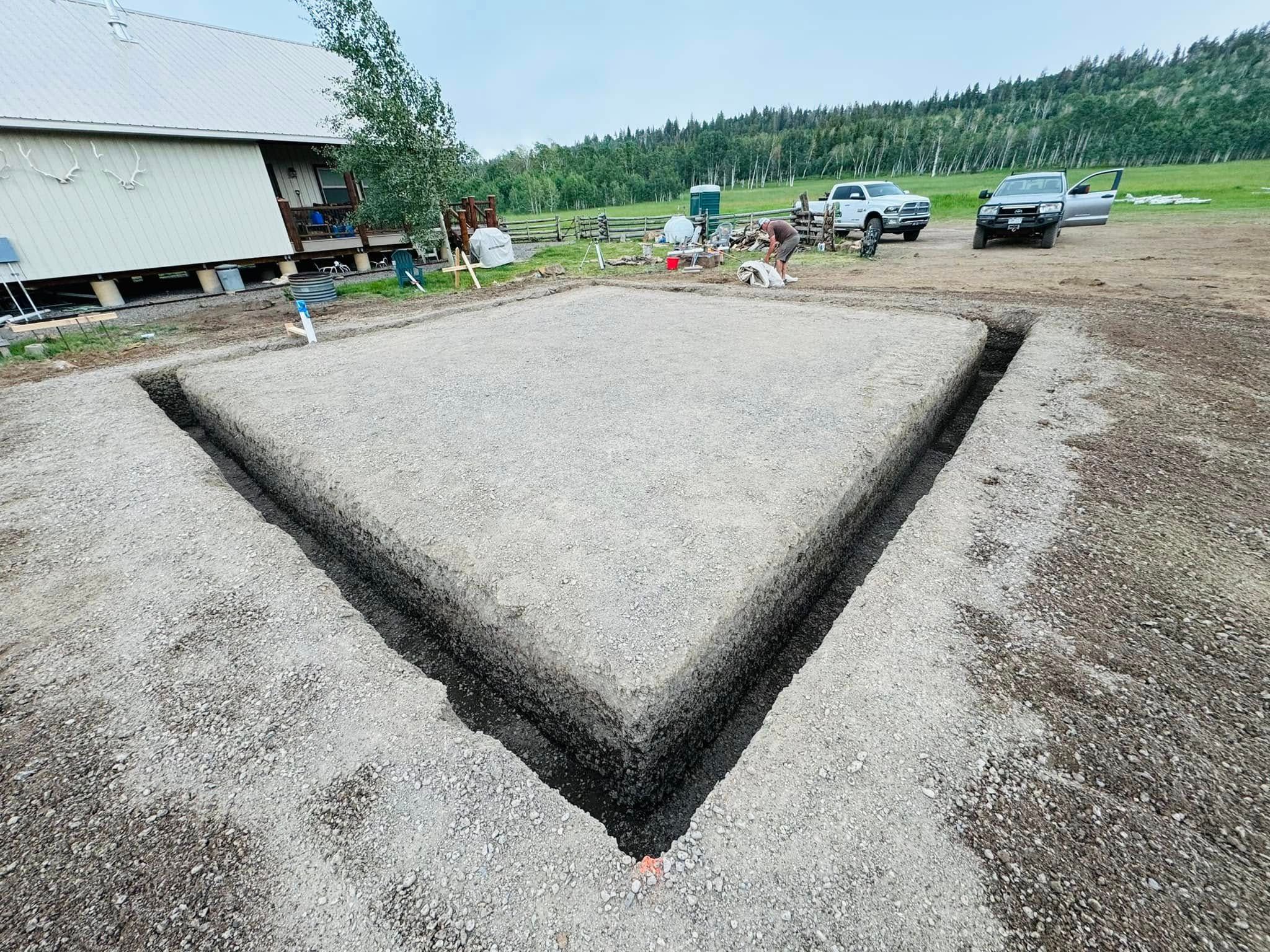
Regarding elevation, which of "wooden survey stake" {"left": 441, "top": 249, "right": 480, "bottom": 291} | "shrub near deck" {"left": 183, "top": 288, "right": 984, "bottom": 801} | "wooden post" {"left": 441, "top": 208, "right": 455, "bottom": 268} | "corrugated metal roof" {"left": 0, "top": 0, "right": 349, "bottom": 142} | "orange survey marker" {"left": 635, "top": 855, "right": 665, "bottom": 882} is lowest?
"orange survey marker" {"left": 635, "top": 855, "right": 665, "bottom": 882}

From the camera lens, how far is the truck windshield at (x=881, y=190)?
15789mm

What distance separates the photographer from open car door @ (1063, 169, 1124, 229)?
43.8 feet

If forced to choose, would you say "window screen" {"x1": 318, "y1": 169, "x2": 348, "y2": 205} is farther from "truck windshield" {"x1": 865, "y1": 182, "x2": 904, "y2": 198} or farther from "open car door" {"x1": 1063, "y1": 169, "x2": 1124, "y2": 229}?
"open car door" {"x1": 1063, "y1": 169, "x2": 1124, "y2": 229}

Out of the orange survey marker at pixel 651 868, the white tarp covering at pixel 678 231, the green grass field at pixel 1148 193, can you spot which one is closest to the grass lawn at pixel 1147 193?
the green grass field at pixel 1148 193

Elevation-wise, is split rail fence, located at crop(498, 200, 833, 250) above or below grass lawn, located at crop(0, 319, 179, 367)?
above

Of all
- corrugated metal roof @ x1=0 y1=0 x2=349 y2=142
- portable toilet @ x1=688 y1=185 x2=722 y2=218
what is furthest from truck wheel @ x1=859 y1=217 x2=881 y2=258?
corrugated metal roof @ x1=0 y1=0 x2=349 y2=142

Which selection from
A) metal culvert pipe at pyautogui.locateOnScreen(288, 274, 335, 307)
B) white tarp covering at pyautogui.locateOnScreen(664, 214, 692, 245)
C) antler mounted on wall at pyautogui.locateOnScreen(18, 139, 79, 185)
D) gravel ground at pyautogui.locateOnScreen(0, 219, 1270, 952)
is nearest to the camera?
gravel ground at pyautogui.locateOnScreen(0, 219, 1270, 952)

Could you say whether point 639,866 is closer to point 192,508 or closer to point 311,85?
point 192,508

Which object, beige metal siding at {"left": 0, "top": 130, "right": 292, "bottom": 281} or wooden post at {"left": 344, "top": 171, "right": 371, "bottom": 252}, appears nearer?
beige metal siding at {"left": 0, "top": 130, "right": 292, "bottom": 281}

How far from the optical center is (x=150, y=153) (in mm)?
10695

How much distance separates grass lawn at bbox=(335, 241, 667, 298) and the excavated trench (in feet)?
27.5

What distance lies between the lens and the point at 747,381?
192 inches

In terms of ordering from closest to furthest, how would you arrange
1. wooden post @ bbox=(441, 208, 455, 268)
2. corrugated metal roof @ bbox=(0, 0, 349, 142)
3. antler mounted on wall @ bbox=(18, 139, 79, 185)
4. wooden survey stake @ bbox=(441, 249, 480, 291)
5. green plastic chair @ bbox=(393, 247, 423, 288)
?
antler mounted on wall @ bbox=(18, 139, 79, 185) < corrugated metal roof @ bbox=(0, 0, 349, 142) < wooden survey stake @ bbox=(441, 249, 480, 291) < green plastic chair @ bbox=(393, 247, 423, 288) < wooden post @ bbox=(441, 208, 455, 268)

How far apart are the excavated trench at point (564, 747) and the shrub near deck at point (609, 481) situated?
11 centimetres
